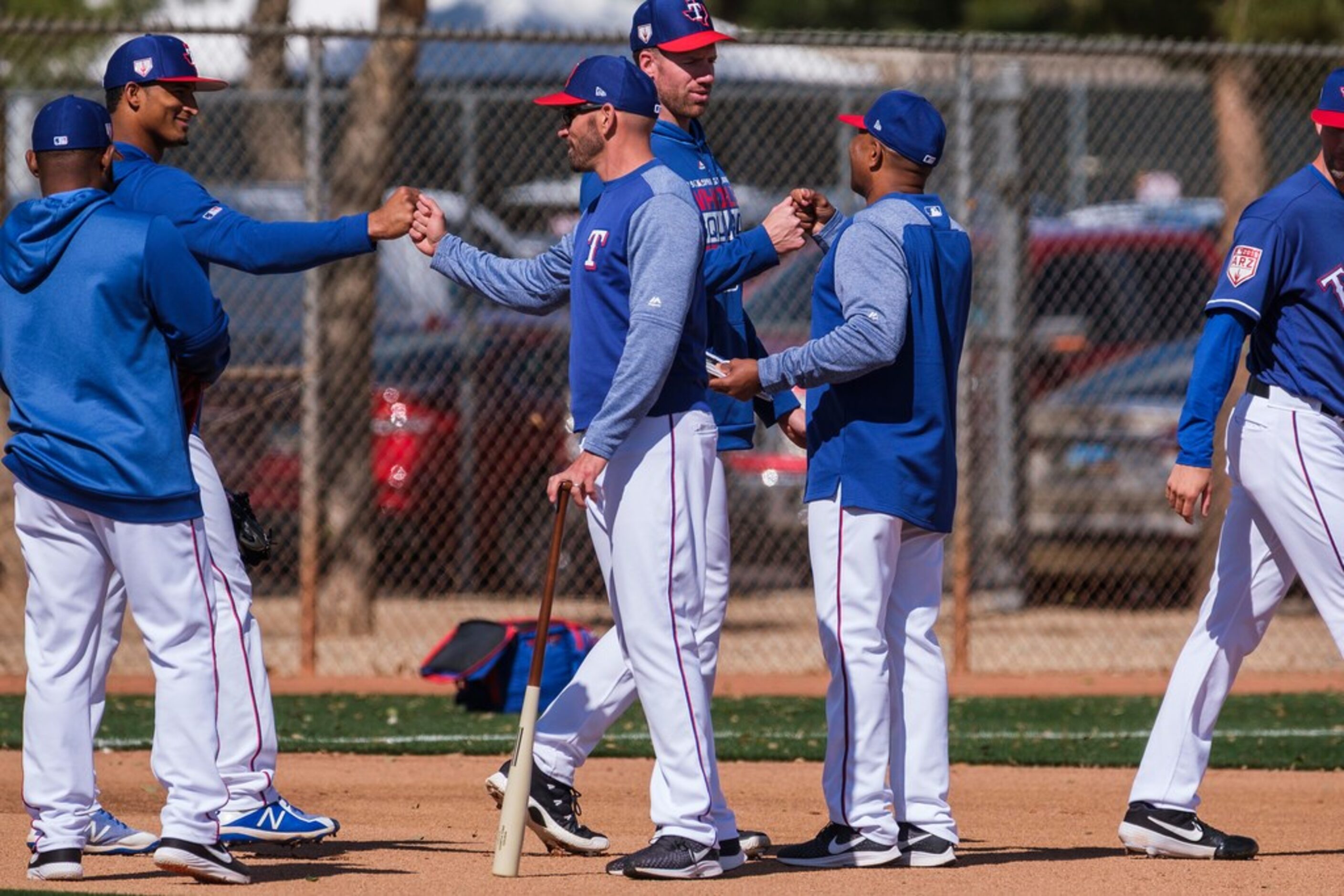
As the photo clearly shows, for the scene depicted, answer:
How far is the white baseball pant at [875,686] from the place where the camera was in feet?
18.3

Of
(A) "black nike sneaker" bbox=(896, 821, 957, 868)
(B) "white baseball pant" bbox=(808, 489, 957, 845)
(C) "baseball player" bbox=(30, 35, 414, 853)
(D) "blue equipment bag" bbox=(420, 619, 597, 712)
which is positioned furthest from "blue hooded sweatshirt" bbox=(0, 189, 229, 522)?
(D) "blue equipment bag" bbox=(420, 619, 597, 712)

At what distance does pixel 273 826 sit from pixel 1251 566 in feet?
9.45

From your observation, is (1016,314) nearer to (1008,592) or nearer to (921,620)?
(1008,592)

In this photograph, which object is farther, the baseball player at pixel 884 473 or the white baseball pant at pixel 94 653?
the baseball player at pixel 884 473

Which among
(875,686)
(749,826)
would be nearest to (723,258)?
(875,686)

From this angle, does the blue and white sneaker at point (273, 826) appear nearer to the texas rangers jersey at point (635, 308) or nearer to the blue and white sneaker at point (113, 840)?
the blue and white sneaker at point (113, 840)

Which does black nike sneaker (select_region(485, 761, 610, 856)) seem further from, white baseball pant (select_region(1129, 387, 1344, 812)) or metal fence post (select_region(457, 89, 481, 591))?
metal fence post (select_region(457, 89, 481, 591))

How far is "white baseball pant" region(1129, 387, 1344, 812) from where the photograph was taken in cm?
559

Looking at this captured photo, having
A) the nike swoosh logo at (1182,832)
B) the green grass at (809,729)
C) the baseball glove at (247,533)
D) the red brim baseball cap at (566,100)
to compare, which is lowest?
the green grass at (809,729)

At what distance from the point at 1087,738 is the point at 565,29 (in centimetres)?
1032

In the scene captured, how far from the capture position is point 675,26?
6.05 meters

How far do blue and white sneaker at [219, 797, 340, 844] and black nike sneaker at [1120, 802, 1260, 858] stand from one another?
2.30m

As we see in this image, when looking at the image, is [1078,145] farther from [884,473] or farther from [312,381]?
[884,473]

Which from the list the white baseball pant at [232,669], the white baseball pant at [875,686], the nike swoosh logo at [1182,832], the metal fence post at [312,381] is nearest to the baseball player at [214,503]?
the white baseball pant at [232,669]
